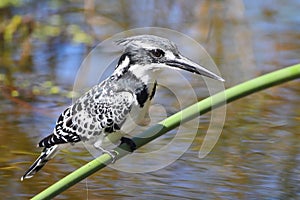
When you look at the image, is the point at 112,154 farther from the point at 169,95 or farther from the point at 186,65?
the point at 169,95

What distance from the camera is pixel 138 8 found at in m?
6.89

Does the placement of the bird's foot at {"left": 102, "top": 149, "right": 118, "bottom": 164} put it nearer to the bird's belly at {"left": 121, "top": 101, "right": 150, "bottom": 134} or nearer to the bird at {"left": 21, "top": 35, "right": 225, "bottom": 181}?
the bird at {"left": 21, "top": 35, "right": 225, "bottom": 181}

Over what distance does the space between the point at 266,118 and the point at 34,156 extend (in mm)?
1337

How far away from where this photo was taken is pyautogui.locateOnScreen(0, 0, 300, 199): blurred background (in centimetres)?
412

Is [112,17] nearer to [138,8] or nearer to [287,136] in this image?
[138,8]

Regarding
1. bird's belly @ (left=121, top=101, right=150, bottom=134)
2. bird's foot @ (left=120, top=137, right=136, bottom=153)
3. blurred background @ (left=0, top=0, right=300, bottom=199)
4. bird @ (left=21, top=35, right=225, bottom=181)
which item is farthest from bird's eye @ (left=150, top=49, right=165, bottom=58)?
blurred background @ (left=0, top=0, right=300, bottom=199)

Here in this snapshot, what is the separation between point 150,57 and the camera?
2910 mm

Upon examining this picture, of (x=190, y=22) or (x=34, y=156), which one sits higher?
(x=190, y=22)

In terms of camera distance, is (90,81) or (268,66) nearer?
(90,81)

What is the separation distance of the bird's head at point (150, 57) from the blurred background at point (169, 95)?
43.9 inches

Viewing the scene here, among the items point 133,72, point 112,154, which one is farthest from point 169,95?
point 112,154

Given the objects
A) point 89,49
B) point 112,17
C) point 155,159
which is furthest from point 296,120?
point 112,17

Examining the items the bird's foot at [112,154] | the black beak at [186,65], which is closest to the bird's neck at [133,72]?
the black beak at [186,65]

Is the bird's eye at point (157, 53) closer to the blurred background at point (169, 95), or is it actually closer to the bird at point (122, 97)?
the bird at point (122, 97)
